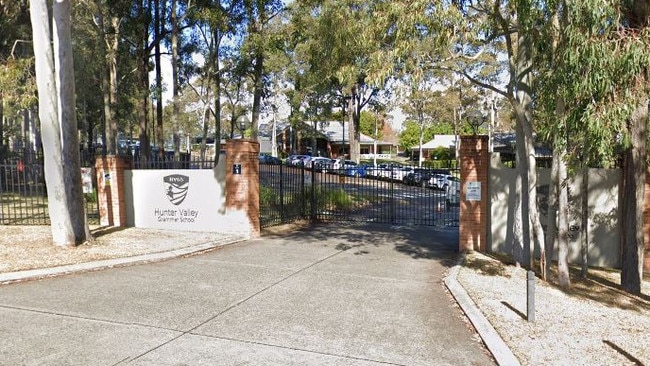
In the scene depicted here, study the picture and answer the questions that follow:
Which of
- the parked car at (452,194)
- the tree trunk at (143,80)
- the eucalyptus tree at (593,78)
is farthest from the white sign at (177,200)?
the tree trunk at (143,80)

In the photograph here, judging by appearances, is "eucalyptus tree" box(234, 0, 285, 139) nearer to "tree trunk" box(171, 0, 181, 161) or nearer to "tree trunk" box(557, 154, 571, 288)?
"tree trunk" box(171, 0, 181, 161)

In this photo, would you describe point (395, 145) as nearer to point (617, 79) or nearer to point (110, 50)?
point (110, 50)

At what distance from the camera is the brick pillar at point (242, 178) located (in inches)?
496

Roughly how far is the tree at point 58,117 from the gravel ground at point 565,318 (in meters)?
7.97

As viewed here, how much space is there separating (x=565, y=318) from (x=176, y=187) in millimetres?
9912

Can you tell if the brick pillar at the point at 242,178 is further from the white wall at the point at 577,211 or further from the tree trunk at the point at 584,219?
the tree trunk at the point at 584,219

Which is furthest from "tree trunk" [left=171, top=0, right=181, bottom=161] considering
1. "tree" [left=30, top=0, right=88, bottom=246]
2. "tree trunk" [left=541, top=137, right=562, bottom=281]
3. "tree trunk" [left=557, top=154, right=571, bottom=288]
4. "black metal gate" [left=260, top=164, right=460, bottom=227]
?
"tree trunk" [left=557, top=154, right=571, bottom=288]

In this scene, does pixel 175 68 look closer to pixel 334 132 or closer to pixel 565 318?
pixel 565 318

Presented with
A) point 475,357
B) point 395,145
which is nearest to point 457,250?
point 475,357

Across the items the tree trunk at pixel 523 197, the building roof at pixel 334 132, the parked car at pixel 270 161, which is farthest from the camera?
the building roof at pixel 334 132

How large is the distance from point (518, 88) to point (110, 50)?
19.5 m

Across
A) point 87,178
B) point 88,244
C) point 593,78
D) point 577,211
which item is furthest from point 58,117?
point 577,211

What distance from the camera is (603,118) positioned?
605 cm

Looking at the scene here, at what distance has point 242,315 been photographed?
6406 mm
